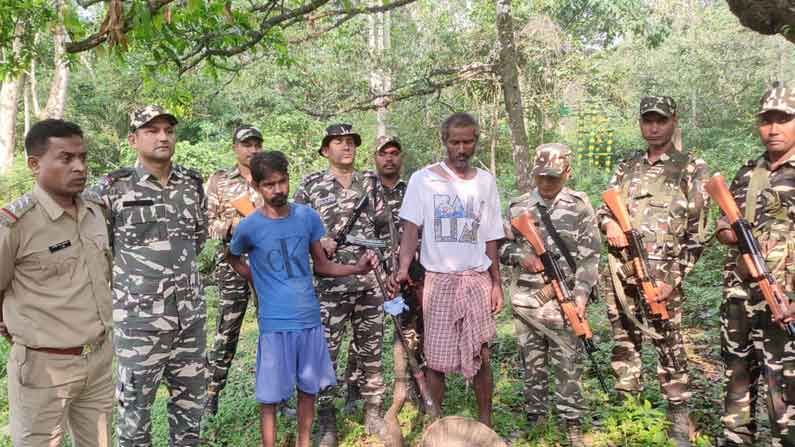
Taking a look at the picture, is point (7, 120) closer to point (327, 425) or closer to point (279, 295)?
point (327, 425)

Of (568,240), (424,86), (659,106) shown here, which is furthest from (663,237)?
(424,86)

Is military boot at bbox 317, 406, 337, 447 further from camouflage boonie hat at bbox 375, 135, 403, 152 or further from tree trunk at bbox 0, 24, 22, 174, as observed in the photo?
tree trunk at bbox 0, 24, 22, 174

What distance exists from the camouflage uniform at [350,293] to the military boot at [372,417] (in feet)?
0.12

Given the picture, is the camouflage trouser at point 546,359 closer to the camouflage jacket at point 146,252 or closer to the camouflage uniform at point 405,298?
the camouflage uniform at point 405,298

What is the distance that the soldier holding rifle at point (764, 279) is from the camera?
3.12 m

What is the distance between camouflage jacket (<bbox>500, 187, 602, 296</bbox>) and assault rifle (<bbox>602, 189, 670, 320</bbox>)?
0.18 metres

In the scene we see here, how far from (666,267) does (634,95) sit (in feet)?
56.2

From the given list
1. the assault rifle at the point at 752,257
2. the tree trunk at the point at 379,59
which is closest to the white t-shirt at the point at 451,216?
the assault rifle at the point at 752,257

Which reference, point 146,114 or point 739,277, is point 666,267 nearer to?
point 739,277

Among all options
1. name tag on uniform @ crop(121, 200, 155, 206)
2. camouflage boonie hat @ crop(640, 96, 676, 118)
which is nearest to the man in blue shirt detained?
name tag on uniform @ crop(121, 200, 155, 206)

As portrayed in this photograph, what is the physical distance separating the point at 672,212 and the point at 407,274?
1741 millimetres

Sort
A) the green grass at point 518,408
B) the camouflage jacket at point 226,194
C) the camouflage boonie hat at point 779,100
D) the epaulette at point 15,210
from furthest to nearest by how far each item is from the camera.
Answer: the camouflage jacket at point 226,194, the green grass at point 518,408, the camouflage boonie hat at point 779,100, the epaulette at point 15,210

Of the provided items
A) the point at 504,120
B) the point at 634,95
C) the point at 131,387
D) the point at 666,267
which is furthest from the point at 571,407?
the point at 634,95

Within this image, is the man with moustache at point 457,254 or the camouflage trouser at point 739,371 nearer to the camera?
the camouflage trouser at point 739,371
